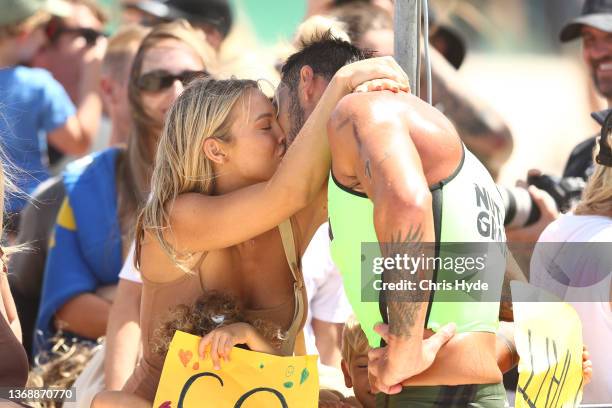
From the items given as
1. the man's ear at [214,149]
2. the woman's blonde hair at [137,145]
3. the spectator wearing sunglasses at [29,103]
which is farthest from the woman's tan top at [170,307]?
the spectator wearing sunglasses at [29,103]

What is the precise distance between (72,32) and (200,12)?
1.03m

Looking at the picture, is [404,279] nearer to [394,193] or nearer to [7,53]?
[394,193]

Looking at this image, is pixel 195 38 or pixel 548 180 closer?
pixel 548 180

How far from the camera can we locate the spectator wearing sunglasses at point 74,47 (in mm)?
5938

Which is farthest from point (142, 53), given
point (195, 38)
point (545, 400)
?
point (545, 400)

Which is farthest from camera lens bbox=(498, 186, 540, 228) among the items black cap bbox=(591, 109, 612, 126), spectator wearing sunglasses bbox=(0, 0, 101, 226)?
spectator wearing sunglasses bbox=(0, 0, 101, 226)

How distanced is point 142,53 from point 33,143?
3.49ft

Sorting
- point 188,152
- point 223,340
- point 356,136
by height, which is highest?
point 356,136

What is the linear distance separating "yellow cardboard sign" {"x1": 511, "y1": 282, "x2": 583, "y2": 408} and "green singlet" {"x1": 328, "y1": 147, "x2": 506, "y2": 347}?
0.17 meters

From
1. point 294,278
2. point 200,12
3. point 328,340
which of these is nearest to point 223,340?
point 294,278

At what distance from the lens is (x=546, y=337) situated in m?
2.59

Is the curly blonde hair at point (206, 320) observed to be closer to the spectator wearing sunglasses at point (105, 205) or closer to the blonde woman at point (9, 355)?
the blonde woman at point (9, 355)

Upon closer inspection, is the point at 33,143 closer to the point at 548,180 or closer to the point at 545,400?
the point at 548,180

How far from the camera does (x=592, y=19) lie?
4.71 m
